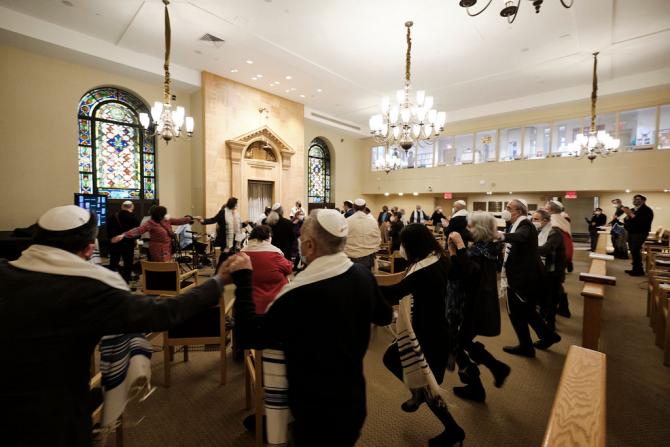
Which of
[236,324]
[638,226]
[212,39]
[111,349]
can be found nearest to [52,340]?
[111,349]

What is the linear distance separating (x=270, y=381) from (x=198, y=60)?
887cm

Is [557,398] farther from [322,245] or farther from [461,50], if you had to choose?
[461,50]

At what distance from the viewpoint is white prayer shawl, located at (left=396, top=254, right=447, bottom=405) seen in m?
1.76

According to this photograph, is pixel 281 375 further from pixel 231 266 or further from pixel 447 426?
pixel 447 426

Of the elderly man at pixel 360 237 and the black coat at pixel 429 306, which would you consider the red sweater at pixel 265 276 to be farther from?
the elderly man at pixel 360 237

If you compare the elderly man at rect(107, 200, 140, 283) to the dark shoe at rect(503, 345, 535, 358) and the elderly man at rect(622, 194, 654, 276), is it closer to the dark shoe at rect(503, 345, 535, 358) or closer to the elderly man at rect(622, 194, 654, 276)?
the dark shoe at rect(503, 345, 535, 358)

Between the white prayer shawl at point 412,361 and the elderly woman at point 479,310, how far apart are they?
26.4 inches

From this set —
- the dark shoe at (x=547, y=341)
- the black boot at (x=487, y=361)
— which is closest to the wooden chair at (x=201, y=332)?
the black boot at (x=487, y=361)

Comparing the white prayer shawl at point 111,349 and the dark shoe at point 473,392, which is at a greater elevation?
the white prayer shawl at point 111,349

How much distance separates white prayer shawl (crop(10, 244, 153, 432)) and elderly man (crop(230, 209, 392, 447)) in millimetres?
476

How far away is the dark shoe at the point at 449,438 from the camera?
1.87 metres

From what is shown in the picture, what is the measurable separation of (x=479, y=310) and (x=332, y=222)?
5.61 feet

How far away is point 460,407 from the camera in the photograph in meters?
2.37

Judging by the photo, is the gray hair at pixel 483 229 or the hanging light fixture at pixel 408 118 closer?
the gray hair at pixel 483 229
